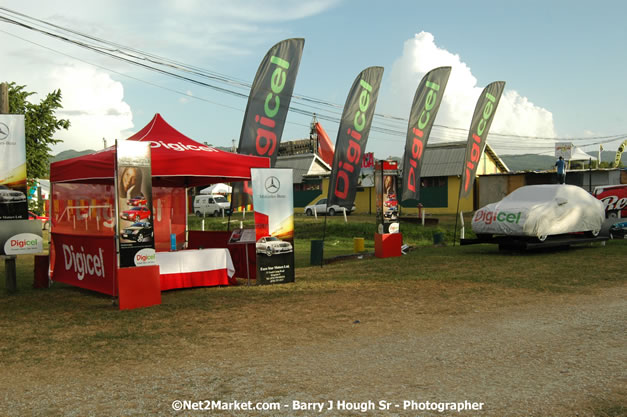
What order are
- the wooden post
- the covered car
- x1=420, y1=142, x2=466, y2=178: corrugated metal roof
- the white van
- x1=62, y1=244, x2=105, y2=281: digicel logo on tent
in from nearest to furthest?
1. x1=62, y1=244, x2=105, y2=281: digicel logo on tent
2. the wooden post
3. the covered car
4. x1=420, y1=142, x2=466, y2=178: corrugated metal roof
5. the white van

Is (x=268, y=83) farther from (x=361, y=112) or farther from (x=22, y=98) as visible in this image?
(x=22, y=98)

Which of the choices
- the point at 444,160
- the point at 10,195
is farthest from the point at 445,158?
the point at 10,195

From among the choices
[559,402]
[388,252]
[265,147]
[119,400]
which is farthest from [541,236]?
[119,400]

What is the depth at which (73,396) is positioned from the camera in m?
4.87

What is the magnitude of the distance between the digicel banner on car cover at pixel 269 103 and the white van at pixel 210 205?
31.9 metres

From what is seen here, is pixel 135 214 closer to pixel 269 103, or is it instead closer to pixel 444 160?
pixel 269 103

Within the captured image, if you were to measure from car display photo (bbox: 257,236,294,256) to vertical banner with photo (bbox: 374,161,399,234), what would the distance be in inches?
213

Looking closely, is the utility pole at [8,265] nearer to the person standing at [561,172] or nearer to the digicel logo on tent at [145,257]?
the digicel logo on tent at [145,257]

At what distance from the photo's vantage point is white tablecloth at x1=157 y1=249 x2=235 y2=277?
1045 centimetres

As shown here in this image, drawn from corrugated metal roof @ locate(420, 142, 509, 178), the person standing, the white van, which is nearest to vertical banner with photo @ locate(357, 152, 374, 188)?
corrugated metal roof @ locate(420, 142, 509, 178)

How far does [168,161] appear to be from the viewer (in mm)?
10195

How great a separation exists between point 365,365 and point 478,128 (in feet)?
50.7

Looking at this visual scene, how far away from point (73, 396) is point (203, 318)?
338cm

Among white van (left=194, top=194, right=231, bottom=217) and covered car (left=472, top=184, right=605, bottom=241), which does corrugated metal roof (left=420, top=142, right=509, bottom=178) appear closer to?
white van (left=194, top=194, right=231, bottom=217)
